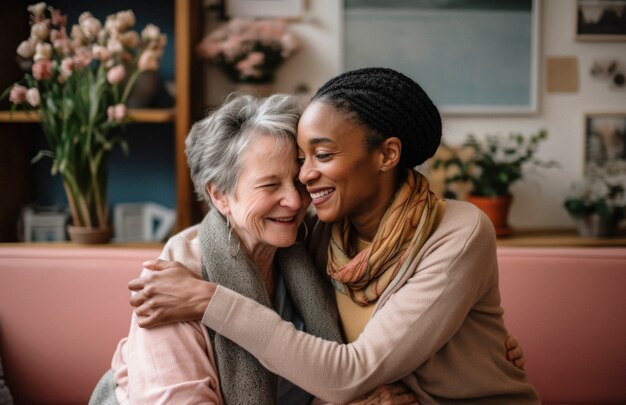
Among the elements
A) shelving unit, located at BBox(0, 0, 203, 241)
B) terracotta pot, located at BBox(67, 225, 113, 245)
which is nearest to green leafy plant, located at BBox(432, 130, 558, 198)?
shelving unit, located at BBox(0, 0, 203, 241)

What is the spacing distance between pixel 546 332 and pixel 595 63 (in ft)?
5.08

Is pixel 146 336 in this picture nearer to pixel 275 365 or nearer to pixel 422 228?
pixel 275 365

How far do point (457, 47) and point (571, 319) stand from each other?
148cm

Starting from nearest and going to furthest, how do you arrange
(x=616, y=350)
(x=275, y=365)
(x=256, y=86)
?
(x=275, y=365) → (x=616, y=350) → (x=256, y=86)

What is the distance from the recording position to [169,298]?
4.19 feet

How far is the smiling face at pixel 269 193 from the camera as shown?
4.66ft

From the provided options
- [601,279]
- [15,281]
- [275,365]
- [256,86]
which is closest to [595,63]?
[601,279]

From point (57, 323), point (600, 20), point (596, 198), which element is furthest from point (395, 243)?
point (600, 20)

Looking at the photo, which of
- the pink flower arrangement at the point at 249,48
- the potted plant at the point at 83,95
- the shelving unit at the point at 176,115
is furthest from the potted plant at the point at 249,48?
the potted plant at the point at 83,95

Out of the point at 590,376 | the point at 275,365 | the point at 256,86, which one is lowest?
the point at 590,376

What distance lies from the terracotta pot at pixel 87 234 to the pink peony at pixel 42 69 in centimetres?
61

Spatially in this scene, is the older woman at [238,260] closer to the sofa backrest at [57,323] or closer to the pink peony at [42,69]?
the sofa backrest at [57,323]

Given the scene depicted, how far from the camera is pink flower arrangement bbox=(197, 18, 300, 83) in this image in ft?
8.59

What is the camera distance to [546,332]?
1.87 metres
